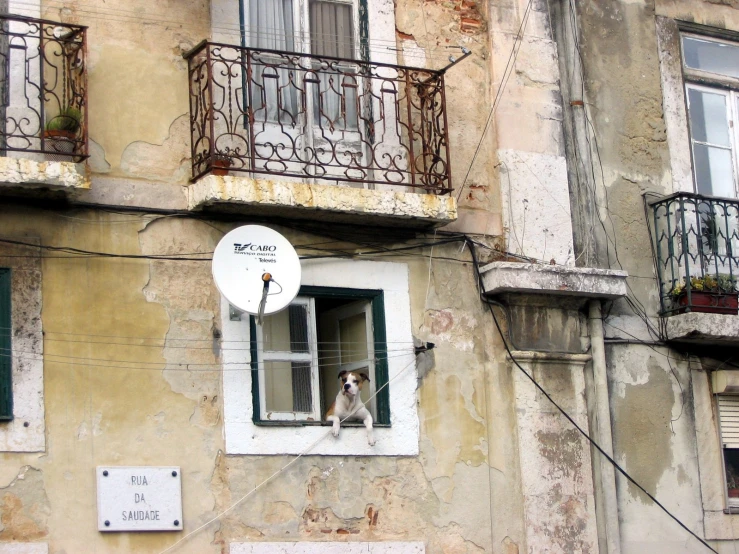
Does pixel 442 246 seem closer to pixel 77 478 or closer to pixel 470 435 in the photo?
pixel 470 435

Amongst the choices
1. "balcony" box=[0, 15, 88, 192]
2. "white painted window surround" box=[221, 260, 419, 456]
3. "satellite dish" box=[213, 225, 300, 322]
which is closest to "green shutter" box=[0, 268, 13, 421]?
"balcony" box=[0, 15, 88, 192]

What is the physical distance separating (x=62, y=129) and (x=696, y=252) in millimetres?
5724

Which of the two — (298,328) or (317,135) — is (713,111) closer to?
(317,135)

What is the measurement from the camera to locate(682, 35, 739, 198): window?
→ 500 inches

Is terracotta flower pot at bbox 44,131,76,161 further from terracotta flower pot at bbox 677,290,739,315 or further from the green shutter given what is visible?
terracotta flower pot at bbox 677,290,739,315

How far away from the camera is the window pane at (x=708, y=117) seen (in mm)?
12773

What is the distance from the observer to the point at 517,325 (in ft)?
36.4

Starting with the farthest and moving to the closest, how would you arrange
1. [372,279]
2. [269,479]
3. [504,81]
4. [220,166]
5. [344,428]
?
[504,81] < [372,279] < [344,428] < [220,166] < [269,479]

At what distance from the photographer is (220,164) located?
10.0m

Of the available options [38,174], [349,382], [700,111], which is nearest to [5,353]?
[38,174]

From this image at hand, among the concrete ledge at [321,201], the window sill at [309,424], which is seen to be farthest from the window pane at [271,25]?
the window sill at [309,424]

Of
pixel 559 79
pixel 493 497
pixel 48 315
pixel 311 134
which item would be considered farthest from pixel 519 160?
pixel 48 315

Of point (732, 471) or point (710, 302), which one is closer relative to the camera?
point (710, 302)

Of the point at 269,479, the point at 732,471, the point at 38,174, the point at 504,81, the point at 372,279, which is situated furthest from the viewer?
the point at 732,471
